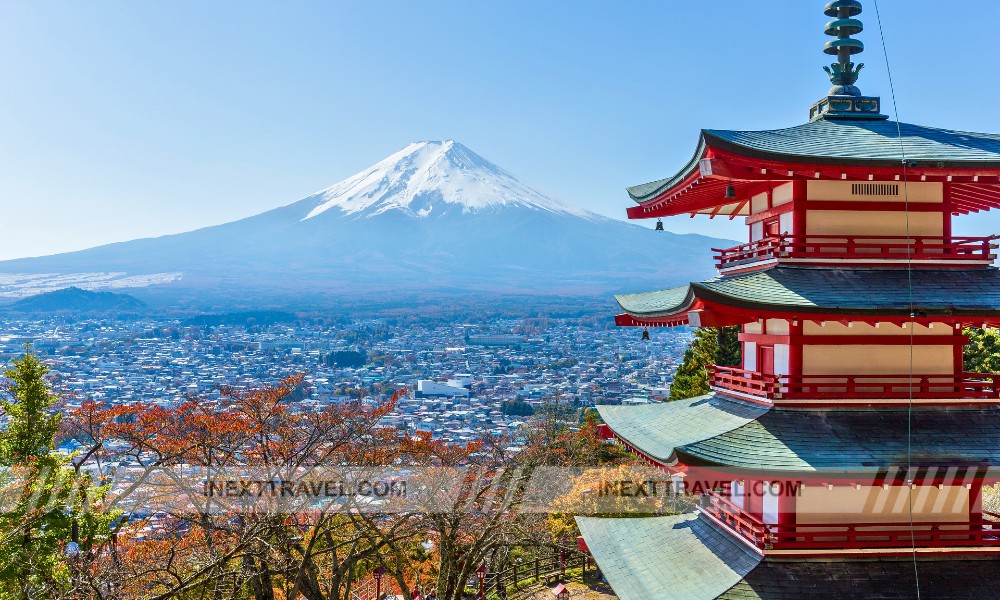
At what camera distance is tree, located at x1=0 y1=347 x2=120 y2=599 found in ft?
37.9

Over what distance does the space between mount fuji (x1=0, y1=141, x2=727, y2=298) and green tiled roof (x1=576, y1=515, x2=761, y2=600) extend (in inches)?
4088

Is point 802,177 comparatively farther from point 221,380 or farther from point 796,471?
point 221,380

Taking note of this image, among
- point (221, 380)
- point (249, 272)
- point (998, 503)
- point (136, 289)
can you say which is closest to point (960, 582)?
point (998, 503)

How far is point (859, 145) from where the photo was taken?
8.39 meters

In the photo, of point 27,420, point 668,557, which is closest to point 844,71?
point 668,557

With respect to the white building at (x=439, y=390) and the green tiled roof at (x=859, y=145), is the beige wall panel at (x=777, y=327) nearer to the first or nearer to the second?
the green tiled roof at (x=859, y=145)

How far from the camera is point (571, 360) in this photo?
75750 millimetres

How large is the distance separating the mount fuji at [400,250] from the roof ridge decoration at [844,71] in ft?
345

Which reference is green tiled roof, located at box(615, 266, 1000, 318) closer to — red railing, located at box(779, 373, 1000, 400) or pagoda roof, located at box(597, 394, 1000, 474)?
red railing, located at box(779, 373, 1000, 400)

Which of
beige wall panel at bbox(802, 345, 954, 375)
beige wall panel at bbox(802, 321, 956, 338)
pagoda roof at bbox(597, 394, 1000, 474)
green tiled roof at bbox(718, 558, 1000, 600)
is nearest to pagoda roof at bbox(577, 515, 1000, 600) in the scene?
green tiled roof at bbox(718, 558, 1000, 600)

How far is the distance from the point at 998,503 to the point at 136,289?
369 feet

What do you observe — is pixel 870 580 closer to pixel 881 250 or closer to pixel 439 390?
pixel 881 250

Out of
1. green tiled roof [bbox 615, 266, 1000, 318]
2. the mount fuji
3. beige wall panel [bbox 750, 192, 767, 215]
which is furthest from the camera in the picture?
the mount fuji

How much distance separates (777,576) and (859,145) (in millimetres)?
4590
